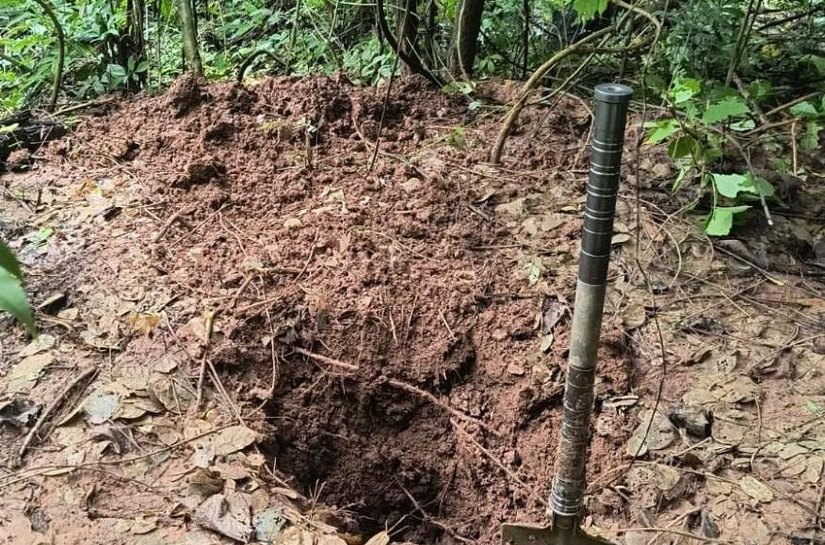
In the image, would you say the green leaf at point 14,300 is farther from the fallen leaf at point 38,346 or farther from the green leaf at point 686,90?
the green leaf at point 686,90

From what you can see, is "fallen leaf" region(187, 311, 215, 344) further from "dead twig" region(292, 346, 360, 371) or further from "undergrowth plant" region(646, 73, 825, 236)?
"undergrowth plant" region(646, 73, 825, 236)

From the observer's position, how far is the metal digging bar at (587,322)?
1.60m

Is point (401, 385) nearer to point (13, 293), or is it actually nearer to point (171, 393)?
point (171, 393)

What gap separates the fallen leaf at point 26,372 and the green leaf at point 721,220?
2489mm

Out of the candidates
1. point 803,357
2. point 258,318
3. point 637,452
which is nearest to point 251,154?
point 258,318

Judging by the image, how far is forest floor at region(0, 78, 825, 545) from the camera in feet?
6.77

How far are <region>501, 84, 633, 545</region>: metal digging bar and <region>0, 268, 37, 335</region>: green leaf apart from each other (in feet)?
4.14

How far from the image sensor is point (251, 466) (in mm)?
2137

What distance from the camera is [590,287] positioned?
175cm

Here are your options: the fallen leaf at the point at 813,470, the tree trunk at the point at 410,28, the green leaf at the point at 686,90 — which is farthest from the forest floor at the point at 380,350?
the tree trunk at the point at 410,28

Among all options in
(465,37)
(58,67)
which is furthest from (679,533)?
(58,67)

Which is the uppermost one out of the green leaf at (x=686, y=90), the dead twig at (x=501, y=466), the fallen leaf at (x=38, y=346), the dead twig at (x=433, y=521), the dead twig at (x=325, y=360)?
the green leaf at (x=686, y=90)

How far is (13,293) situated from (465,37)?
3619 mm

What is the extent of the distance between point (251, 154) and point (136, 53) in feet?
4.64
